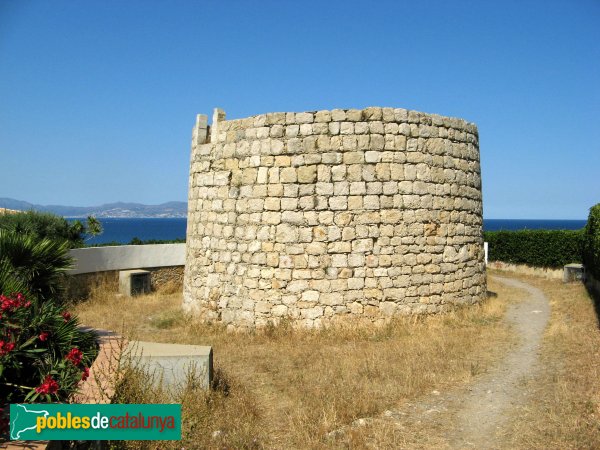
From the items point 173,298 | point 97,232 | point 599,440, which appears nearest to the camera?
point 599,440

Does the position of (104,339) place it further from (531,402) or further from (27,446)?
(531,402)

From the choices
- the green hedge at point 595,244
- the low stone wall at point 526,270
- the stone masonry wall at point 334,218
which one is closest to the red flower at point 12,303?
the stone masonry wall at point 334,218

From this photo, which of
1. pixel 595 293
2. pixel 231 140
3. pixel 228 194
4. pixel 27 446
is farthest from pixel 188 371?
pixel 595 293

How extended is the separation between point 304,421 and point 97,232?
20.0 meters

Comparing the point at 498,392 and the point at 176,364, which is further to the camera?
the point at 498,392

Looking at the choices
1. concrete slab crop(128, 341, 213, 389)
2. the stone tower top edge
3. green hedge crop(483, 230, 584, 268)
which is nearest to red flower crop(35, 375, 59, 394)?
concrete slab crop(128, 341, 213, 389)

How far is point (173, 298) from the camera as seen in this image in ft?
49.2

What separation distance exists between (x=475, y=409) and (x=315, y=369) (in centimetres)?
252

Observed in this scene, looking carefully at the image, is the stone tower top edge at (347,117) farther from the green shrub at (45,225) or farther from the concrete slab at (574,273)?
the concrete slab at (574,273)

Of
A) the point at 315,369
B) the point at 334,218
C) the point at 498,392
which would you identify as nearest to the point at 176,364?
the point at 315,369

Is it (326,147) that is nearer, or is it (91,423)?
(91,423)

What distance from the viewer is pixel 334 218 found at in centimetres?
973

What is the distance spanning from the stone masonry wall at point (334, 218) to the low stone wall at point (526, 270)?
12047 millimetres

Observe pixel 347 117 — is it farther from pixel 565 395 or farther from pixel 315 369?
pixel 565 395
